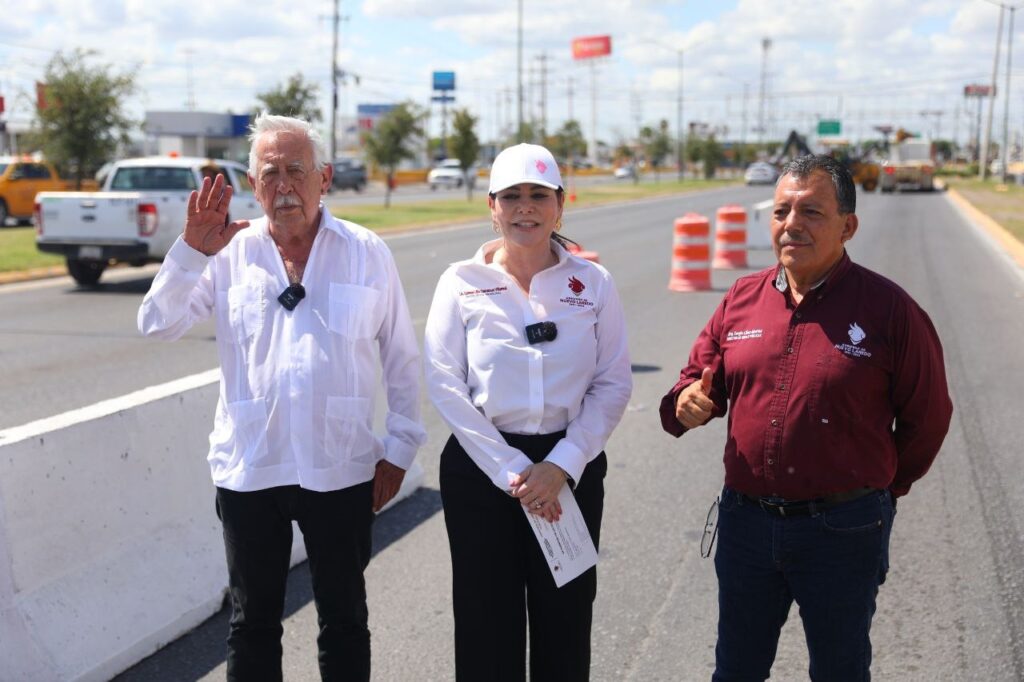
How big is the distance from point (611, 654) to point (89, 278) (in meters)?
14.1

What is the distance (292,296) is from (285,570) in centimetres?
83

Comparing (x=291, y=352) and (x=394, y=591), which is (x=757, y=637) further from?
(x=394, y=591)

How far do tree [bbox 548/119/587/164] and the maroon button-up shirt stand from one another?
288 feet

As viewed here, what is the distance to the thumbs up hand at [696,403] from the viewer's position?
9.73 feet

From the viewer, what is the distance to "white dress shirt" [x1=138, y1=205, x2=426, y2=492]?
10.3ft

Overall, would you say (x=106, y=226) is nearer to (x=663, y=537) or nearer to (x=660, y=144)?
(x=663, y=537)

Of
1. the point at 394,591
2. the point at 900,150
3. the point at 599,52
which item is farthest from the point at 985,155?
the point at 394,591

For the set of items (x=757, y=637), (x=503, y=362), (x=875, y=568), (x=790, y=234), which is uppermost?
(x=790, y=234)

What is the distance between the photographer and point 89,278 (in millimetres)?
16312

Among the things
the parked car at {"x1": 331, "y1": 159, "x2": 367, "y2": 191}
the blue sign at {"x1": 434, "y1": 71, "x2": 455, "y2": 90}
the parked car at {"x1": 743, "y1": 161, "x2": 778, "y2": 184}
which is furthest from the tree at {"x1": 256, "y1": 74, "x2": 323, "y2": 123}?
the blue sign at {"x1": 434, "y1": 71, "x2": 455, "y2": 90}

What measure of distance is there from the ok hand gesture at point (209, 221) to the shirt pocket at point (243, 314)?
0.14m

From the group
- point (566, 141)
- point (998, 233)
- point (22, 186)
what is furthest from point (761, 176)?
point (22, 186)

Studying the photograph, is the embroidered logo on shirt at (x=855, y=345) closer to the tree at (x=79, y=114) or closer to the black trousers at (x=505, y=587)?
the black trousers at (x=505, y=587)

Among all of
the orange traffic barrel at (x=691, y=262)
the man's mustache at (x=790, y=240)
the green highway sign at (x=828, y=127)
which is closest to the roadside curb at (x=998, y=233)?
the orange traffic barrel at (x=691, y=262)
